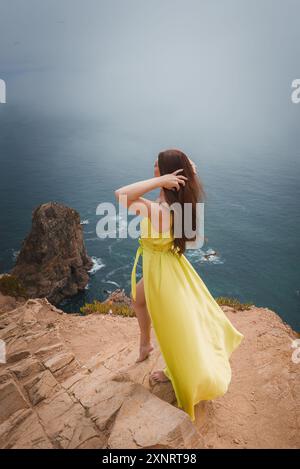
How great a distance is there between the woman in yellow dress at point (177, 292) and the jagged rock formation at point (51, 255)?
34088 mm

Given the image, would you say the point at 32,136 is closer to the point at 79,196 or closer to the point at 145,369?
the point at 79,196

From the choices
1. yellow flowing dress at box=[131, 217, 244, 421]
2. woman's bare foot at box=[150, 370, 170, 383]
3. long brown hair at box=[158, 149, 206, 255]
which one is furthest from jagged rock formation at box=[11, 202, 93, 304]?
long brown hair at box=[158, 149, 206, 255]

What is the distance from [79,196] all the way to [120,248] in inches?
1044

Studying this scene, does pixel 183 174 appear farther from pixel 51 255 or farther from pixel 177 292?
pixel 51 255

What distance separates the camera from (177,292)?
4.81m

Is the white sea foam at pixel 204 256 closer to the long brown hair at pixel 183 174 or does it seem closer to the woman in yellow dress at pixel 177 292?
the woman in yellow dress at pixel 177 292

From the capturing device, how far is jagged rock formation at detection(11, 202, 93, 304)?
37.4m

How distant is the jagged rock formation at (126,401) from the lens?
4594 millimetres

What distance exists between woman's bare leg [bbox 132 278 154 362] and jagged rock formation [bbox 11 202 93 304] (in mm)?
32598

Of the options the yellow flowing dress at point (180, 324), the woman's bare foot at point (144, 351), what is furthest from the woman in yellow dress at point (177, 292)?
the woman's bare foot at point (144, 351)

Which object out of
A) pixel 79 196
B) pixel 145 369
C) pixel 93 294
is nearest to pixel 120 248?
pixel 93 294

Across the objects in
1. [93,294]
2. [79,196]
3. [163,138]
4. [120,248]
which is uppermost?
[163,138]

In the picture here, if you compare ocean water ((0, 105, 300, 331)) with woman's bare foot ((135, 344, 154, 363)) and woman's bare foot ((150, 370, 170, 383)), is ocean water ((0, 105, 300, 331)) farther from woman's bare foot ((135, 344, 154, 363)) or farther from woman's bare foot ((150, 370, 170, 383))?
woman's bare foot ((150, 370, 170, 383))
